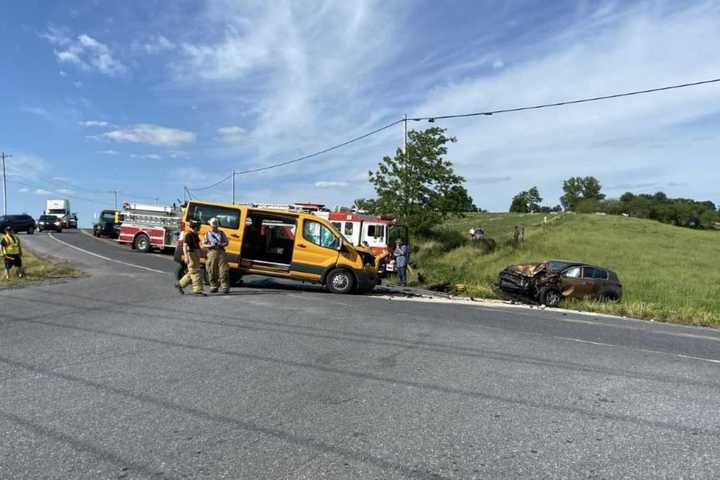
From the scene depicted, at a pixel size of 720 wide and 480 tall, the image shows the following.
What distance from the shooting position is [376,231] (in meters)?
24.1

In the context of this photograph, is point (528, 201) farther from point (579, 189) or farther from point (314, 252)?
point (314, 252)

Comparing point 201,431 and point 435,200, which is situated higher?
point 435,200

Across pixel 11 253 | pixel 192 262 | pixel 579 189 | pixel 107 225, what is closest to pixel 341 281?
pixel 192 262

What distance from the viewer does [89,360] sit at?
611cm

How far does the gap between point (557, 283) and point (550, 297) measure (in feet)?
1.62

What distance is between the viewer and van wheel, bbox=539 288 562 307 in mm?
16484

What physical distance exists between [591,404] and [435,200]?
27.5 metres

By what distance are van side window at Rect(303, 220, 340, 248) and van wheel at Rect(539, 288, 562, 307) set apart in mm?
6584

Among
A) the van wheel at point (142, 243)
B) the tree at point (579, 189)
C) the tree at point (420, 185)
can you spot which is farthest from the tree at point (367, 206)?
the tree at point (579, 189)

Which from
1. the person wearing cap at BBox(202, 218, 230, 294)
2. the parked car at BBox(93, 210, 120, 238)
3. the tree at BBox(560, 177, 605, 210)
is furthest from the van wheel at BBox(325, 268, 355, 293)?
the tree at BBox(560, 177, 605, 210)

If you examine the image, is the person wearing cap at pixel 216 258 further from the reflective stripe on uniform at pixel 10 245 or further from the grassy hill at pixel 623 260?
the grassy hill at pixel 623 260

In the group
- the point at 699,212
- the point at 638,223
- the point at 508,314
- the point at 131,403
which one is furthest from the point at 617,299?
the point at 699,212

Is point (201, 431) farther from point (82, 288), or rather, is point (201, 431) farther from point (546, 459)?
point (82, 288)

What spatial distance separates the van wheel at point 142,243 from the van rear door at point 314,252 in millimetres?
17068
